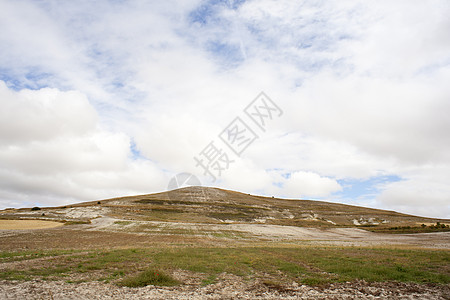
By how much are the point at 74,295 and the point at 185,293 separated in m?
6.22

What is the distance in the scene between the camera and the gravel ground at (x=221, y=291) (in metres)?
15.9

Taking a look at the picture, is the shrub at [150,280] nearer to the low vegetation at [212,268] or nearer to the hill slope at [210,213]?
the low vegetation at [212,268]

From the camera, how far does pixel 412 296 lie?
1661cm

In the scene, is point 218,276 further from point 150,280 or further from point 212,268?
point 150,280

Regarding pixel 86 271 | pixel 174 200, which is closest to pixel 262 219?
pixel 174 200

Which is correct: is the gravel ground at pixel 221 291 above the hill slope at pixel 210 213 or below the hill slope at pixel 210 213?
below

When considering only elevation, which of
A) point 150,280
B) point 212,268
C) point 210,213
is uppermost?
point 210,213

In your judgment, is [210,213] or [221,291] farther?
[210,213]

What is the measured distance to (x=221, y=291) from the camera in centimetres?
1748

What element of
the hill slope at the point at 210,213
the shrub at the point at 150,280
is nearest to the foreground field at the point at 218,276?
the shrub at the point at 150,280

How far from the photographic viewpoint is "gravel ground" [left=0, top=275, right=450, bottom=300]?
15.9 m

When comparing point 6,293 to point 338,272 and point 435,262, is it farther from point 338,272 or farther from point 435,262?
point 435,262

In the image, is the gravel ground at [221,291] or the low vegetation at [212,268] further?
the low vegetation at [212,268]

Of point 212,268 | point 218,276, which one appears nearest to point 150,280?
point 218,276
